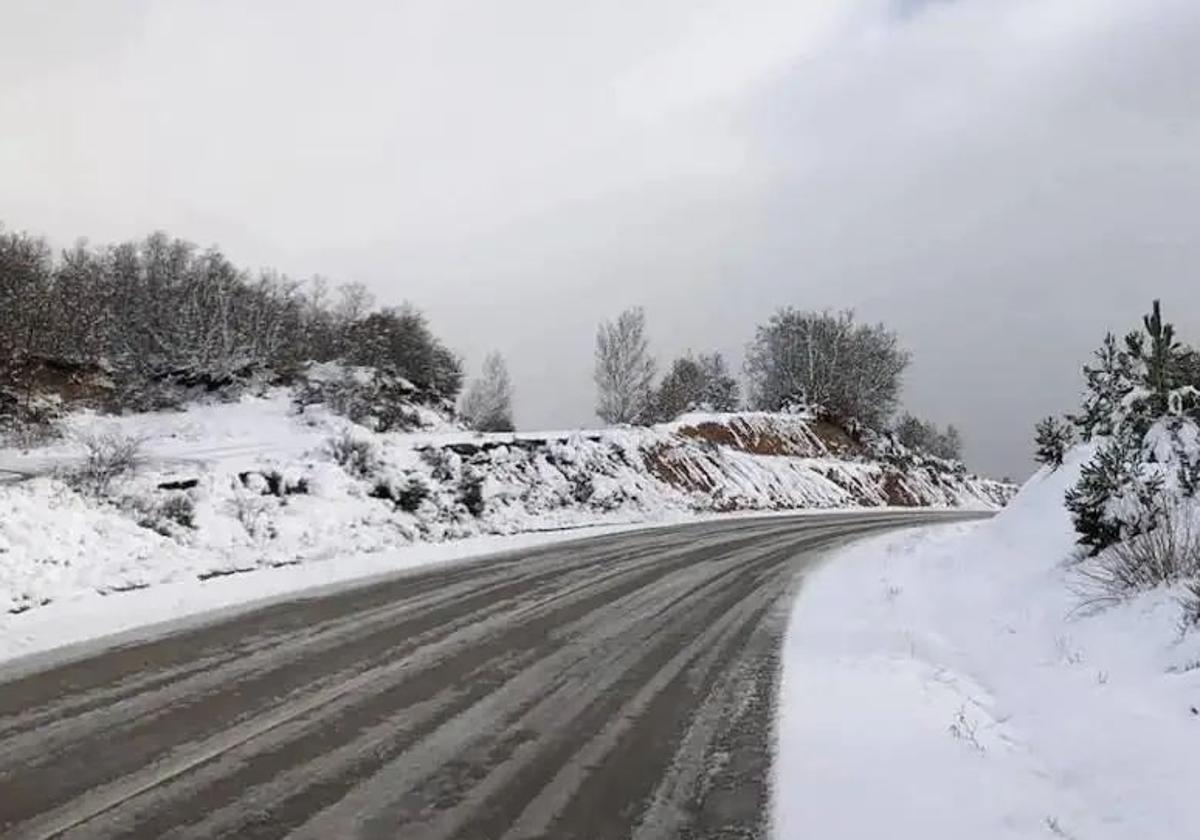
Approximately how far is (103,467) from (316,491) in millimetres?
4456

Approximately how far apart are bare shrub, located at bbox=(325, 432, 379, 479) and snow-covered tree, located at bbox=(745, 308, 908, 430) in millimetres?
67602

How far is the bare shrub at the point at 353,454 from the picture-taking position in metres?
22.0

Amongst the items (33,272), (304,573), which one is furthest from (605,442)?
(33,272)

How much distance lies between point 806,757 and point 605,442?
3297 centimetres

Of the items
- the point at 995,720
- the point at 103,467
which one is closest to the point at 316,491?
the point at 103,467

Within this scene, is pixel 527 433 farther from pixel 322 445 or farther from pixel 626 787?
pixel 626 787

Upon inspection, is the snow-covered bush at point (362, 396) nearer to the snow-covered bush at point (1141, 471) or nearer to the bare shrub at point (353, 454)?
the bare shrub at point (353, 454)

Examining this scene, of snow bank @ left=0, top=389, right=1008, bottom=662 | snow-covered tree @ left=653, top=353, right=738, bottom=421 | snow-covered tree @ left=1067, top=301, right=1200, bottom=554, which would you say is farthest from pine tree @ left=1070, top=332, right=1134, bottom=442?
snow-covered tree @ left=653, top=353, right=738, bottom=421

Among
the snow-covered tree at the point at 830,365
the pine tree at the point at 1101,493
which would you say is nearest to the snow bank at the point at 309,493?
the pine tree at the point at 1101,493

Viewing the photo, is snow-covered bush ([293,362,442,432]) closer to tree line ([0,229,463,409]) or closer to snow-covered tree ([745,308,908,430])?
tree line ([0,229,463,409])

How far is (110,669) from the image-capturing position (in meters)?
7.85

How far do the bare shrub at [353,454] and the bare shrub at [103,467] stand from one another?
4842mm

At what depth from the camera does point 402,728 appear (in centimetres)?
665

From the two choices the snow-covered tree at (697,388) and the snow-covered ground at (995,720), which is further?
the snow-covered tree at (697,388)
